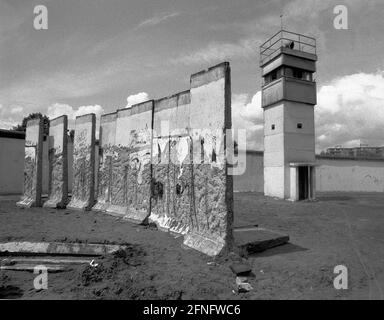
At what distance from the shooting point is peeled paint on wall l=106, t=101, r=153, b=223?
8.14 meters

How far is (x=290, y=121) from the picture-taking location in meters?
18.2

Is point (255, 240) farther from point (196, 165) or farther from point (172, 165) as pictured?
point (172, 165)

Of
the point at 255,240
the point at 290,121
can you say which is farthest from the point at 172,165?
the point at 290,121

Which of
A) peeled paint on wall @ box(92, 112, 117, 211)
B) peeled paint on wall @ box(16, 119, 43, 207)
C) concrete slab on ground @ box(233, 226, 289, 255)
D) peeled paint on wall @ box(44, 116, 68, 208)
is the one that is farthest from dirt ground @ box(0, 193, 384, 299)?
peeled paint on wall @ box(16, 119, 43, 207)

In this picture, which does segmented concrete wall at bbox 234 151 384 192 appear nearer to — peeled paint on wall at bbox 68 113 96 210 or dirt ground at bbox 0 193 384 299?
peeled paint on wall at bbox 68 113 96 210

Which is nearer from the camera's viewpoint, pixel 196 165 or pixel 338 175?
pixel 196 165

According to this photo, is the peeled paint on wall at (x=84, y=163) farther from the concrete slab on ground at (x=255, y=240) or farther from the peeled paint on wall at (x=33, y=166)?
the concrete slab on ground at (x=255, y=240)

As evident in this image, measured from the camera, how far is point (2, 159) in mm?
16938

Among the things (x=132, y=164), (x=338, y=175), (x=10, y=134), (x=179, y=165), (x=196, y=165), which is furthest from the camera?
(x=338, y=175)

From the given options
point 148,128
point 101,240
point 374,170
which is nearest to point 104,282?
point 101,240

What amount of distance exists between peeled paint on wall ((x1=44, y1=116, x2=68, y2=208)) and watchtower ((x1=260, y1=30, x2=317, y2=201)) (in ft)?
40.1

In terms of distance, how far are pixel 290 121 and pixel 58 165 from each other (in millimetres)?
13098

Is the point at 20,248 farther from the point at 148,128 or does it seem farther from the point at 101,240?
the point at 148,128
